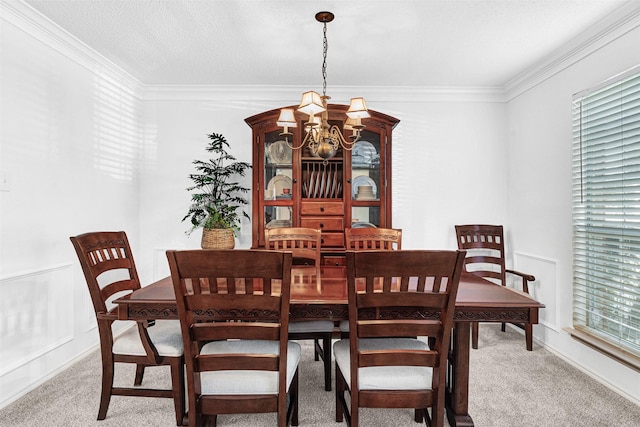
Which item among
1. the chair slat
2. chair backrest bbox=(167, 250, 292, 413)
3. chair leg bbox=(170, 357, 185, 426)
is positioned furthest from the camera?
chair leg bbox=(170, 357, 185, 426)

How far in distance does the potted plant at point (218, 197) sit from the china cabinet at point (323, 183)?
0.24 meters

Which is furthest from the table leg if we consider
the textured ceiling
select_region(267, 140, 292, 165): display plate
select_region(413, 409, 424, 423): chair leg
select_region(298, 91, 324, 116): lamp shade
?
select_region(267, 140, 292, 165): display plate

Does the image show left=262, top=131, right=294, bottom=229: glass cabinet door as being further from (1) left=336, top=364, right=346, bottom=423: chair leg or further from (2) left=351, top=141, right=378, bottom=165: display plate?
(1) left=336, top=364, right=346, bottom=423: chair leg

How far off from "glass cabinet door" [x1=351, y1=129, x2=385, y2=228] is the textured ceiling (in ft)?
2.12

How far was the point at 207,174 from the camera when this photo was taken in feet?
12.4

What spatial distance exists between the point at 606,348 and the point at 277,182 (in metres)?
2.72

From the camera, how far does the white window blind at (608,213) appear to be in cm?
226

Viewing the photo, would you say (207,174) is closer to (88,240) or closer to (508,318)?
(88,240)

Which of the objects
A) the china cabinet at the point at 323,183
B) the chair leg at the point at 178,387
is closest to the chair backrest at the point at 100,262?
the chair leg at the point at 178,387

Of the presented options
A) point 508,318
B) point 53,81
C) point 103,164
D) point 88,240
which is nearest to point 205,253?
point 88,240

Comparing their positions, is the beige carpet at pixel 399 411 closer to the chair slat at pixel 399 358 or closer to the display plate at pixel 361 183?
the chair slat at pixel 399 358

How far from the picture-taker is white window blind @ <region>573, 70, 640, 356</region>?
226 cm

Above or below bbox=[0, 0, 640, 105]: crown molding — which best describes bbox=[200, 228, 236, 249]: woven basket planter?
below

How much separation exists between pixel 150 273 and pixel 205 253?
2825 millimetres
